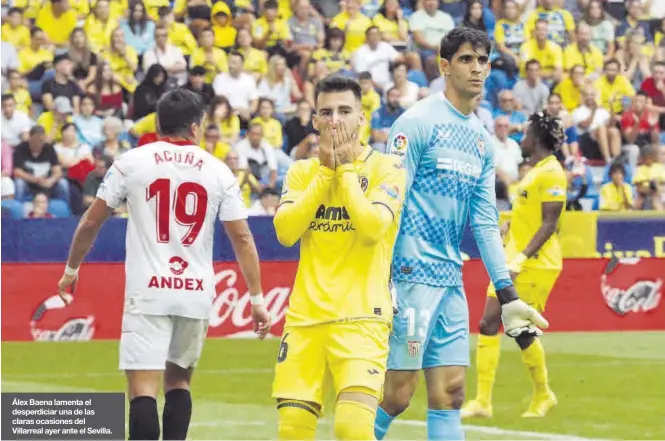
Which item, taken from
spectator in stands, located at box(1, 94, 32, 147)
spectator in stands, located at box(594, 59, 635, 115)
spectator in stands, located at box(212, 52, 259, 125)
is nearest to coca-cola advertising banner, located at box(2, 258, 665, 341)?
spectator in stands, located at box(1, 94, 32, 147)

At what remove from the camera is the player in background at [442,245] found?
8234 millimetres

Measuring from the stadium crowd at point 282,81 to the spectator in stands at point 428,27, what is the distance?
0.08ft

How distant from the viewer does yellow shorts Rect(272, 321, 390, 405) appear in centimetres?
709

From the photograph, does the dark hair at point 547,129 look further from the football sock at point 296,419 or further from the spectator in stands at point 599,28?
the spectator in stands at point 599,28

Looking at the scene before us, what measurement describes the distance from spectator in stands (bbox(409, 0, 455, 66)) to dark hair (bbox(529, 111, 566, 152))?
13.7m

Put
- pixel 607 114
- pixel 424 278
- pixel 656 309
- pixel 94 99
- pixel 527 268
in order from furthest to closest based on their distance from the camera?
pixel 607 114 < pixel 94 99 < pixel 656 309 < pixel 527 268 < pixel 424 278

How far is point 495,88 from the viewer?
83.3 feet

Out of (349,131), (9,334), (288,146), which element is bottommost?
(9,334)

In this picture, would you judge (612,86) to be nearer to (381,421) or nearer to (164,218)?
(381,421)

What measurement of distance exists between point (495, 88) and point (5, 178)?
29.5ft

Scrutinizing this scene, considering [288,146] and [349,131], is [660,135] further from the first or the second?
[349,131]

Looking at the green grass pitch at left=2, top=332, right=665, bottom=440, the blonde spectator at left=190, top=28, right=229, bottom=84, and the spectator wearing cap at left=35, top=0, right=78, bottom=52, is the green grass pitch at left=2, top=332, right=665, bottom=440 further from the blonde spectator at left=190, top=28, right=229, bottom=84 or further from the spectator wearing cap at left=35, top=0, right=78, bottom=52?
the spectator wearing cap at left=35, top=0, right=78, bottom=52

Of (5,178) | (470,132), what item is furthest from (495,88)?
(470,132)

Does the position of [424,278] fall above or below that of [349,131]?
below
